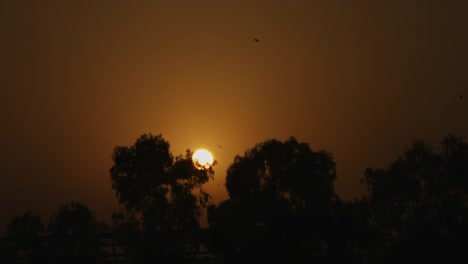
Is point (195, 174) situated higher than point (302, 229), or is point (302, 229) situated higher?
point (195, 174)

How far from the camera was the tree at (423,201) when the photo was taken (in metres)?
30.2

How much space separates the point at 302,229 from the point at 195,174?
280 inches

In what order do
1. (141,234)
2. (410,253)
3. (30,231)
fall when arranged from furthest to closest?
(30,231)
(141,234)
(410,253)

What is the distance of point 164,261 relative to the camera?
1221 inches

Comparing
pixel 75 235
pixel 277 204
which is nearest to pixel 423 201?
pixel 277 204

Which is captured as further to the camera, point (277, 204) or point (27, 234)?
point (27, 234)

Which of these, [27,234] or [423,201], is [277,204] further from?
[27,234]

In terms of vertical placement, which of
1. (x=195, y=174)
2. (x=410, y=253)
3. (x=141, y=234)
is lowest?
(x=410, y=253)

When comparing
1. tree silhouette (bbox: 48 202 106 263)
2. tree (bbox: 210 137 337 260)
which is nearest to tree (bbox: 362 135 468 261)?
tree (bbox: 210 137 337 260)

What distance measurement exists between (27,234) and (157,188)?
8419 millimetres

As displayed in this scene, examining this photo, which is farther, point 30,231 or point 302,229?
point 30,231

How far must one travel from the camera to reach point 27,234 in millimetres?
35031

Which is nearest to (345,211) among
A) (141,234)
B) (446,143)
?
(446,143)

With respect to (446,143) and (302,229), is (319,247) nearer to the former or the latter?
(302,229)
